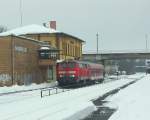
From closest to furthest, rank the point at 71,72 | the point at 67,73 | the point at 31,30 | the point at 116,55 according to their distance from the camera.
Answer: the point at 71,72
the point at 67,73
the point at 31,30
the point at 116,55

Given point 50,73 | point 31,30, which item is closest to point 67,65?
point 50,73

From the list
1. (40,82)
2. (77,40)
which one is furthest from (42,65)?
(77,40)

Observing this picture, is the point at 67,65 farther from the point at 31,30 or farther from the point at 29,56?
the point at 31,30

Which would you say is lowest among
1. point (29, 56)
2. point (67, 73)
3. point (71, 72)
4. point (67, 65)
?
point (67, 73)

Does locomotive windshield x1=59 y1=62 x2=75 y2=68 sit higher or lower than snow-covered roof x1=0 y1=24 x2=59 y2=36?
lower

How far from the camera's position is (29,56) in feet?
227

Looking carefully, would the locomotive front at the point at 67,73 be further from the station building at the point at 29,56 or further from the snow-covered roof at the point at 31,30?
the snow-covered roof at the point at 31,30

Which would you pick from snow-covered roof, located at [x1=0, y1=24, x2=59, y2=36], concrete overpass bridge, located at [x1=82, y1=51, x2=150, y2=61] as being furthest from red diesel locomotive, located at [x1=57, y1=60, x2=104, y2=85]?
concrete overpass bridge, located at [x1=82, y1=51, x2=150, y2=61]

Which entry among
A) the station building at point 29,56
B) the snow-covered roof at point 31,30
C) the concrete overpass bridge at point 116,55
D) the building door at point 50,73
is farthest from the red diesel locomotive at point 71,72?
the concrete overpass bridge at point 116,55

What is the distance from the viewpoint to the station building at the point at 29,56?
62.9 metres

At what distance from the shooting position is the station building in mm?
62906

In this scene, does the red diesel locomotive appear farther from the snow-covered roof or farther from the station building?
the snow-covered roof

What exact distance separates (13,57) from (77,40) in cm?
4656

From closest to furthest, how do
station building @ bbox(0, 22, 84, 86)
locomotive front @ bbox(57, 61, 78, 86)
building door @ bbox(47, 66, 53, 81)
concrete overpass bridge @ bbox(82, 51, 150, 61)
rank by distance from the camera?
locomotive front @ bbox(57, 61, 78, 86), station building @ bbox(0, 22, 84, 86), building door @ bbox(47, 66, 53, 81), concrete overpass bridge @ bbox(82, 51, 150, 61)
